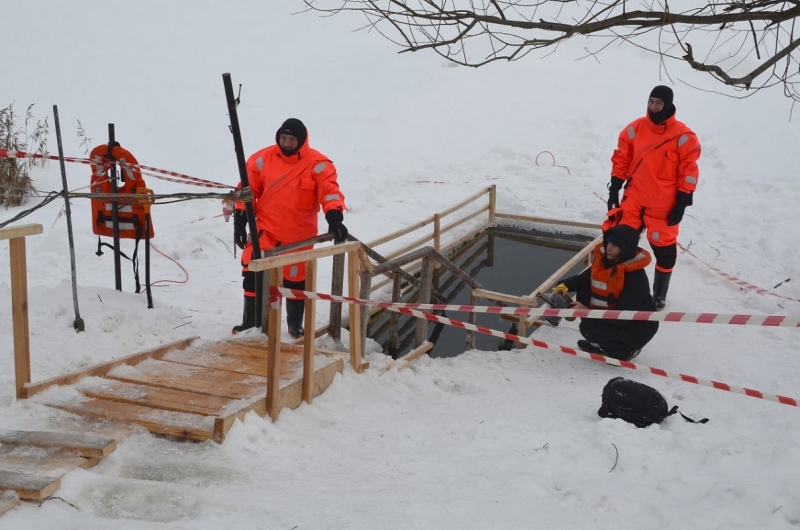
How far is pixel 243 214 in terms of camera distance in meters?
5.74

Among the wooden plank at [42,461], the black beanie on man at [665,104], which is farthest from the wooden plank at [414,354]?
the black beanie on man at [665,104]

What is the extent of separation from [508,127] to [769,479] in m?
12.4

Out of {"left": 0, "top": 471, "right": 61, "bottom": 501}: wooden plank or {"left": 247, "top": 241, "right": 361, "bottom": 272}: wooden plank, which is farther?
{"left": 247, "top": 241, "right": 361, "bottom": 272}: wooden plank

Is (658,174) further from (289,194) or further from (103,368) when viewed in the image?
(103,368)

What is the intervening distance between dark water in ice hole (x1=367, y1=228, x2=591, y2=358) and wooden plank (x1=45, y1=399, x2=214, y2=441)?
11.9ft

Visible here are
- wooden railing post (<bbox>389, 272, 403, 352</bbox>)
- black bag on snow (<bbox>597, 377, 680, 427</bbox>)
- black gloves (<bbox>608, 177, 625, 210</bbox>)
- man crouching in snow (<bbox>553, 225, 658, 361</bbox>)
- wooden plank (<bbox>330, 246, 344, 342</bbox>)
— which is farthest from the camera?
black gloves (<bbox>608, 177, 625, 210</bbox>)

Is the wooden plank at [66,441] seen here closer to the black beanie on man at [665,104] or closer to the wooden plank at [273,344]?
the wooden plank at [273,344]

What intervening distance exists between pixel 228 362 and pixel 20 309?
1.30m

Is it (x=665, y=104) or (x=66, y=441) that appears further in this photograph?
(x=665, y=104)

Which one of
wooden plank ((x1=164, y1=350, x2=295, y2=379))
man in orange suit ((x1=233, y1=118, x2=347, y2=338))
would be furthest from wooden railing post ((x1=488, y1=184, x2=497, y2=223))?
wooden plank ((x1=164, y1=350, x2=295, y2=379))

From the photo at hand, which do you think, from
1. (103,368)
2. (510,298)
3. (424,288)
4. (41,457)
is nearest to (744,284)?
(510,298)

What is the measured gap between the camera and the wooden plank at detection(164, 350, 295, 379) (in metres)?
4.49

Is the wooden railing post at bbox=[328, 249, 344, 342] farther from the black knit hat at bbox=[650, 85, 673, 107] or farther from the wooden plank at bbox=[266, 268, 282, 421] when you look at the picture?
the black knit hat at bbox=[650, 85, 673, 107]

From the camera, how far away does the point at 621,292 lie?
602cm
